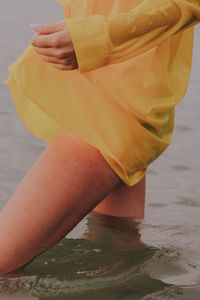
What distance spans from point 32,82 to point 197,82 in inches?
133

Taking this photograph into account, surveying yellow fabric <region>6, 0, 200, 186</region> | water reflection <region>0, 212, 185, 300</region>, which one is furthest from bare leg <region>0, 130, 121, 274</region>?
water reflection <region>0, 212, 185, 300</region>

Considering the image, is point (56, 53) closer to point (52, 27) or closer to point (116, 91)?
point (52, 27)

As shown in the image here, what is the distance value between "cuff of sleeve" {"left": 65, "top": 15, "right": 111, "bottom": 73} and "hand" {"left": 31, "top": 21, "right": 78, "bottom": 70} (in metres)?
0.02

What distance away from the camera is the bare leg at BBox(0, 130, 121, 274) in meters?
2.56

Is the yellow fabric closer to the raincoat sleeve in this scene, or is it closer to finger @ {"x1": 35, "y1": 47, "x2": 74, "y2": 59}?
the raincoat sleeve

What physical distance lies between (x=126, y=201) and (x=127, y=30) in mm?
861

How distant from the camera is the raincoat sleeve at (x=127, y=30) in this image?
2.26m

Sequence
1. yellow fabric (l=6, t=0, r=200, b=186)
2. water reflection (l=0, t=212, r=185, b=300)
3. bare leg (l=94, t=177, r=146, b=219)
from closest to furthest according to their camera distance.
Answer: yellow fabric (l=6, t=0, r=200, b=186)
water reflection (l=0, t=212, r=185, b=300)
bare leg (l=94, t=177, r=146, b=219)

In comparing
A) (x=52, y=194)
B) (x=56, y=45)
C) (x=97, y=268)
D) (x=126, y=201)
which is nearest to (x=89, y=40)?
(x=56, y=45)

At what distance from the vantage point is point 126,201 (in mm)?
3010

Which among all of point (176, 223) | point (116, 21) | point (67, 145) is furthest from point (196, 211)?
point (116, 21)

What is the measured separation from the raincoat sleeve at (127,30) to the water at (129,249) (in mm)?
794

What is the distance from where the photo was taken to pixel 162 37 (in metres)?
2.37

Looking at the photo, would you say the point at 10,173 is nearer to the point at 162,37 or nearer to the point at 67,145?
the point at 67,145
